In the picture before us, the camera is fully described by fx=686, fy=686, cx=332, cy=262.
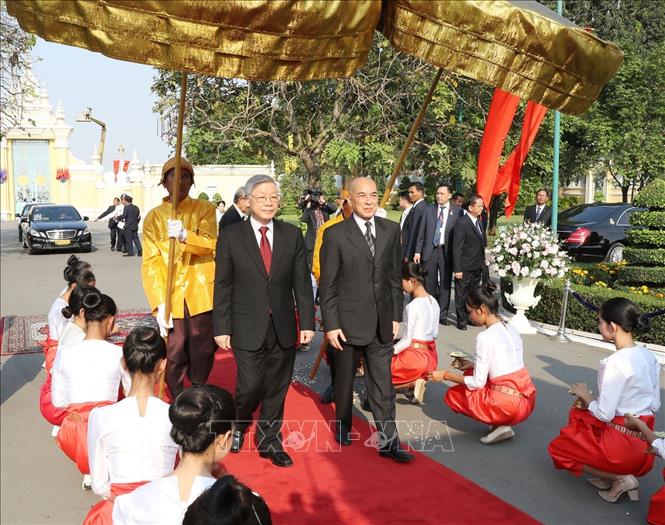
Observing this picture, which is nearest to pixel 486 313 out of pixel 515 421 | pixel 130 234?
pixel 515 421

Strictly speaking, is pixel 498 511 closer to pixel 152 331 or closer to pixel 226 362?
pixel 152 331

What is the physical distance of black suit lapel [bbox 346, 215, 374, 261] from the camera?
16.1ft

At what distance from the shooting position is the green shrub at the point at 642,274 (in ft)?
29.6

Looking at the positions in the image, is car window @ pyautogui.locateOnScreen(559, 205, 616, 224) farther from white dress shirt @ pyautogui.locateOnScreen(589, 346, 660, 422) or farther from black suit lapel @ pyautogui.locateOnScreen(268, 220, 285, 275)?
black suit lapel @ pyautogui.locateOnScreen(268, 220, 285, 275)

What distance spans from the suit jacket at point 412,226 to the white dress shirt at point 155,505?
7102 mm

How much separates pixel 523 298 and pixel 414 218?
1832 millimetres

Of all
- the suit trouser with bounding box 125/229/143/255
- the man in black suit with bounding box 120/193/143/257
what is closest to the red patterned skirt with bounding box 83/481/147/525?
the man in black suit with bounding box 120/193/143/257

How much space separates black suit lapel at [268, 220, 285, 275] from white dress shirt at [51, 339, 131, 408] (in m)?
1.16

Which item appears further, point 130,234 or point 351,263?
point 130,234

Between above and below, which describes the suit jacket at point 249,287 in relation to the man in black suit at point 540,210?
below

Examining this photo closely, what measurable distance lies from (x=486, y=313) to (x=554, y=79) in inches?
75.0

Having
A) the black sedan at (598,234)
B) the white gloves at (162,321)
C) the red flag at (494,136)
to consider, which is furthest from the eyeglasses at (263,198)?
the black sedan at (598,234)

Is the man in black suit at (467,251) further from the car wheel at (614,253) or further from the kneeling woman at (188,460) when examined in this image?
the car wheel at (614,253)

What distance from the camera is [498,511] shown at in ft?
13.2
